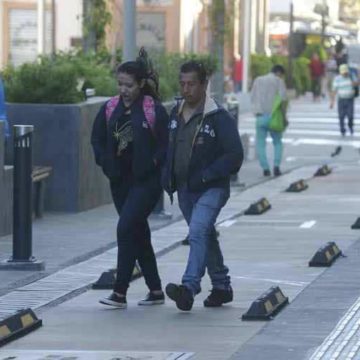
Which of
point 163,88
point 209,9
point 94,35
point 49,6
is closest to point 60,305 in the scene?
point 163,88

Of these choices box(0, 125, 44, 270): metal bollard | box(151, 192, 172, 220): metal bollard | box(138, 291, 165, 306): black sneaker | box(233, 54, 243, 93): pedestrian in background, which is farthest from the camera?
box(233, 54, 243, 93): pedestrian in background

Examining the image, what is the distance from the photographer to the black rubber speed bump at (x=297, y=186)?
2089cm

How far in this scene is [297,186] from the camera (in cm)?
2098

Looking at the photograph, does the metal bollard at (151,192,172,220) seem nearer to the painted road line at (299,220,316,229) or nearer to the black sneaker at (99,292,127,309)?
the painted road line at (299,220,316,229)

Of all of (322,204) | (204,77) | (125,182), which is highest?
(204,77)

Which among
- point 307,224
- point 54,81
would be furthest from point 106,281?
point 54,81

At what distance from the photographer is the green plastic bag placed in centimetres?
2350

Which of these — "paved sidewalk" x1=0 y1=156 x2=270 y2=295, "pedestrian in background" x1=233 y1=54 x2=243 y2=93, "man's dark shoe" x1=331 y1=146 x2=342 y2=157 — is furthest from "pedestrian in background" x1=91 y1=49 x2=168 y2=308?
"pedestrian in background" x1=233 y1=54 x2=243 y2=93

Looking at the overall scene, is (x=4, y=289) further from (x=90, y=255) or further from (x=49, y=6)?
(x=49, y=6)

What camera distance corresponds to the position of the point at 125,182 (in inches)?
424

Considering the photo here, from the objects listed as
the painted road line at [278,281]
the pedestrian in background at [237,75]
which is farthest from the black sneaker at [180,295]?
the pedestrian in background at [237,75]

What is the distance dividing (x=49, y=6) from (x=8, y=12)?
2022mm

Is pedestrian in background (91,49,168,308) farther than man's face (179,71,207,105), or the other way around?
pedestrian in background (91,49,168,308)

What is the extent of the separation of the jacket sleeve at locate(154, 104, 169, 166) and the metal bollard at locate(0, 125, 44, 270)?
2.02 m
